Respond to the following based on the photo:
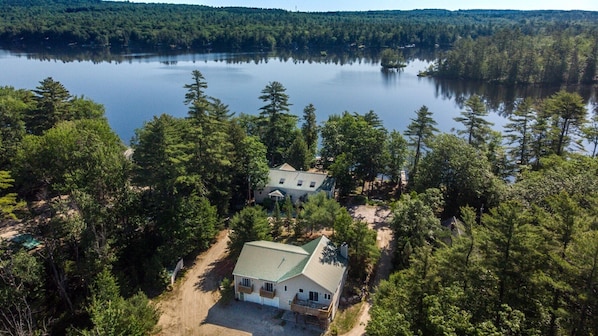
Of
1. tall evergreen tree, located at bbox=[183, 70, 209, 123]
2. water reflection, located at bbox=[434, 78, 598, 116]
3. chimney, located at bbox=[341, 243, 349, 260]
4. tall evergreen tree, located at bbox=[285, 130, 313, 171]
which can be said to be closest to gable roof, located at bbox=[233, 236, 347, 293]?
chimney, located at bbox=[341, 243, 349, 260]

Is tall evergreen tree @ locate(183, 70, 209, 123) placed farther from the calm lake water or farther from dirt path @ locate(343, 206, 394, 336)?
the calm lake water

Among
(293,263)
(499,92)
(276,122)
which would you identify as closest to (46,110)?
(276,122)

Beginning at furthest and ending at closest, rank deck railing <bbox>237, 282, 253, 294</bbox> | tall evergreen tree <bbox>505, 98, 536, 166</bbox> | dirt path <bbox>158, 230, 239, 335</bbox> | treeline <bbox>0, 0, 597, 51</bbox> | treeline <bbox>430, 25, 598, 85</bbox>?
treeline <bbox>0, 0, 597, 51</bbox> < treeline <bbox>430, 25, 598, 85</bbox> < tall evergreen tree <bbox>505, 98, 536, 166</bbox> < deck railing <bbox>237, 282, 253, 294</bbox> < dirt path <bbox>158, 230, 239, 335</bbox>

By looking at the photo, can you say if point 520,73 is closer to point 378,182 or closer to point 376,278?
point 378,182

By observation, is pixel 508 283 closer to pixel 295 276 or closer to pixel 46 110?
pixel 295 276

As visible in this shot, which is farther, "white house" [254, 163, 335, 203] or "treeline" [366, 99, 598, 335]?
"white house" [254, 163, 335, 203]

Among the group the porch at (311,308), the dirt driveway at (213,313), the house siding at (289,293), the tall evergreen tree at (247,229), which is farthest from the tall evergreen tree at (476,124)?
the porch at (311,308)
